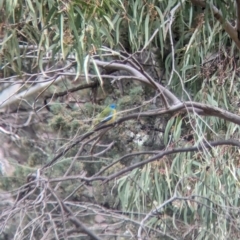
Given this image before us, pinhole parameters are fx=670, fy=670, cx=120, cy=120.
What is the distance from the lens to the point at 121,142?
473 cm

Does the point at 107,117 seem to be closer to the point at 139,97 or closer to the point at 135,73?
the point at 135,73

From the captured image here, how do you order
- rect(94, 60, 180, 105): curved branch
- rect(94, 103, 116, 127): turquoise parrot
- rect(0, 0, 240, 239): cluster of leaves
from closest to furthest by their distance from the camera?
rect(0, 0, 240, 239): cluster of leaves, rect(94, 60, 180, 105): curved branch, rect(94, 103, 116, 127): turquoise parrot

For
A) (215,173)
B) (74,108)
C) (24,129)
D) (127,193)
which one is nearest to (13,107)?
(24,129)

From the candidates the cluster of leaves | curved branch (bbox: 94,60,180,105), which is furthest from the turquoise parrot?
curved branch (bbox: 94,60,180,105)

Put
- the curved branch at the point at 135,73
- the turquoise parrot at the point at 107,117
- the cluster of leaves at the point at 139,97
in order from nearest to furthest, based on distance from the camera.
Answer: the cluster of leaves at the point at 139,97 < the curved branch at the point at 135,73 < the turquoise parrot at the point at 107,117

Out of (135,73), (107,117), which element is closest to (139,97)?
(107,117)

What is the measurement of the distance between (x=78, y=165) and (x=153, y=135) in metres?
0.60

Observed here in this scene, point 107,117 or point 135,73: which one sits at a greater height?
point 135,73

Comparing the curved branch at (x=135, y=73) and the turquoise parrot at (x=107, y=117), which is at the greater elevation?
the curved branch at (x=135, y=73)

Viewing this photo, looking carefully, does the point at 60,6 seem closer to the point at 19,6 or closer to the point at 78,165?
the point at 19,6

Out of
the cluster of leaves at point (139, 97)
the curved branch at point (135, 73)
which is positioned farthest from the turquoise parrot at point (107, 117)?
the curved branch at point (135, 73)

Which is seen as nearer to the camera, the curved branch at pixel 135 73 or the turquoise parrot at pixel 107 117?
the curved branch at pixel 135 73

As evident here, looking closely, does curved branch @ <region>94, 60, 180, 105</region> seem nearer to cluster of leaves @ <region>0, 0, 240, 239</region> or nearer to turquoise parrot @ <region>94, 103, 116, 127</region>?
cluster of leaves @ <region>0, 0, 240, 239</region>

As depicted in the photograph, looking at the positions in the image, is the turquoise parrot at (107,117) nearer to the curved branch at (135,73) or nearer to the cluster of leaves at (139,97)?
the cluster of leaves at (139,97)
